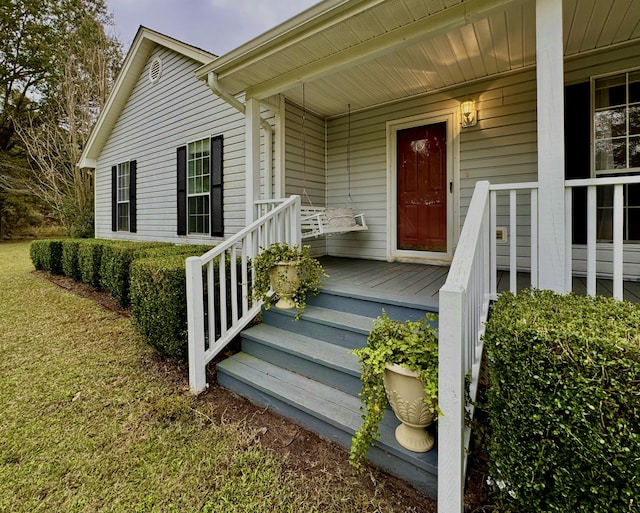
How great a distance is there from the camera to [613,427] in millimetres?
1103

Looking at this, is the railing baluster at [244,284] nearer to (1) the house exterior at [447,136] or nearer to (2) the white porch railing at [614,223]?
(1) the house exterior at [447,136]

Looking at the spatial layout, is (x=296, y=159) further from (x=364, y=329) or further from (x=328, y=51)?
(x=364, y=329)

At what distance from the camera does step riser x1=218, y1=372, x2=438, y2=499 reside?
5.52 feet

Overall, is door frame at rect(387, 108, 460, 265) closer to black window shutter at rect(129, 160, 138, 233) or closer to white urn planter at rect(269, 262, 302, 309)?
white urn planter at rect(269, 262, 302, 309)

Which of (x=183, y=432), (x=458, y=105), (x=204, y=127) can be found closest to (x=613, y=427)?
(x=183, y=432)

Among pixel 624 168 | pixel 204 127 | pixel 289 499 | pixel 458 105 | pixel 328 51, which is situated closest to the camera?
pixel 289 499

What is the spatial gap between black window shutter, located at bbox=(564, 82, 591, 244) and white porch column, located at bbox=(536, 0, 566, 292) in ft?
Answer: 5.83

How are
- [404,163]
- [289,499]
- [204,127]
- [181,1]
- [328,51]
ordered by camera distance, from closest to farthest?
[289,499]
[328,51]
[404,163]
[204,127]
[181,1]

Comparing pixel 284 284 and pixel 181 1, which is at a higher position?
pixel 181 1

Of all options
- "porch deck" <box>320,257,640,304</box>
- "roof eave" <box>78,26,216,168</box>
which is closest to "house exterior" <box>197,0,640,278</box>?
"porch deck" <box>320,257,640,304</box>

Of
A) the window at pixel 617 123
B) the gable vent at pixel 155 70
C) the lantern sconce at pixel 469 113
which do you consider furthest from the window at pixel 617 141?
the gable vent at pixel 155 70

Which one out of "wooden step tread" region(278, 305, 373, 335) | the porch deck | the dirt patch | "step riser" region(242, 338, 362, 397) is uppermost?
the porch deck

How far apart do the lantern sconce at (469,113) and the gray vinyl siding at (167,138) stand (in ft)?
10.8

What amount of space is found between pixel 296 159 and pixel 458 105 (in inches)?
92.3
